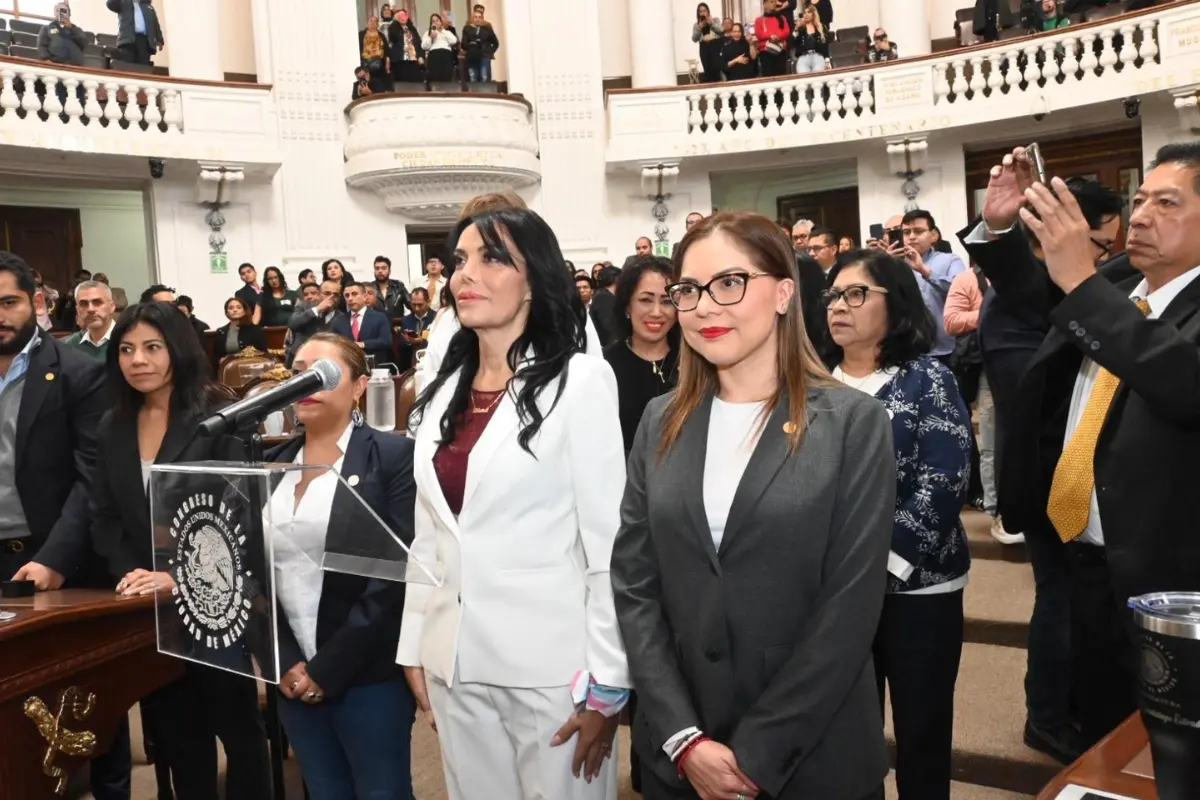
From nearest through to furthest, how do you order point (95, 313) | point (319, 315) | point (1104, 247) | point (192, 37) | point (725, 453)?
point (725, 453) → point (1104, 247) → point (95, 313) → point (319, 315) → point (192, 37)

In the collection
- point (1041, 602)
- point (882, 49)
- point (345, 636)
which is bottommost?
point (1041, 602)

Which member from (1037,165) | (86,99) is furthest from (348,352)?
(86,99)

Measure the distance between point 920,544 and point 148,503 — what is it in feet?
5.59

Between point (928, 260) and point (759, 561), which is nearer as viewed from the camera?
point (759, 561)

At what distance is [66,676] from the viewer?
1.94 m

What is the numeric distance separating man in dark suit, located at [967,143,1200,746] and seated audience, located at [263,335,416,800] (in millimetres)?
1143

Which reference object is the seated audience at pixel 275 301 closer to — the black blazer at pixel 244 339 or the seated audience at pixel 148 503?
the black blazer at pixel 244 339

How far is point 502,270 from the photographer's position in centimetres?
171

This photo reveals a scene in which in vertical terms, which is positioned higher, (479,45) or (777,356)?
(479,45)

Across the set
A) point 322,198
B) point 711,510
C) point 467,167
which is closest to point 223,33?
point 322,198

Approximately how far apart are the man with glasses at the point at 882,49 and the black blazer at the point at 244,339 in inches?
290

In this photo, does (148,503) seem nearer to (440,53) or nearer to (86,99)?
(86,99)

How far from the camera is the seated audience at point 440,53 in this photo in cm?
1154

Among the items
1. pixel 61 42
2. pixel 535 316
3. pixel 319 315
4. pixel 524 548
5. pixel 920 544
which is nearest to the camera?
pixel 524 548
